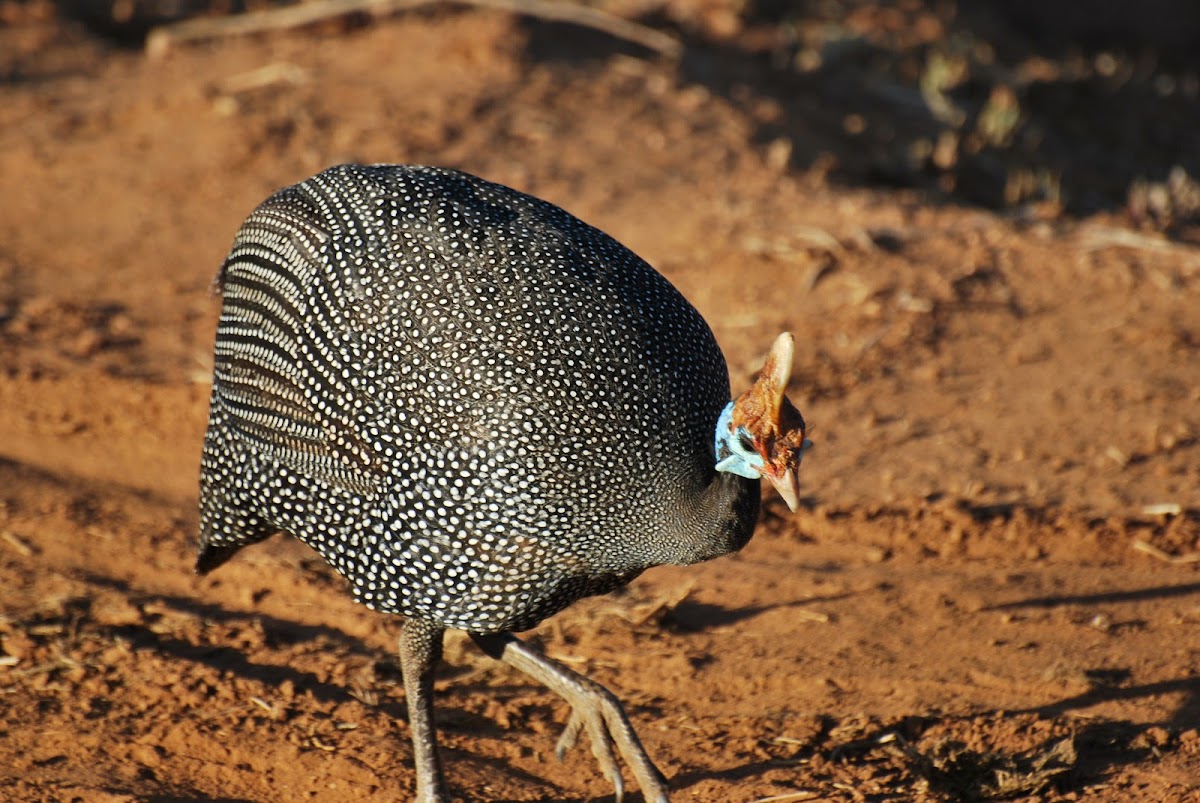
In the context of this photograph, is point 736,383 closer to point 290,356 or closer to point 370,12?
point 290,356

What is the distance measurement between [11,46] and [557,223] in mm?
6532

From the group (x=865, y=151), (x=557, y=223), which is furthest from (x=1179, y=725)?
(x=865, y=151)


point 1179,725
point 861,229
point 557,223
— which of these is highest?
point 557,223

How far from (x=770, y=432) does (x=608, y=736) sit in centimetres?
107

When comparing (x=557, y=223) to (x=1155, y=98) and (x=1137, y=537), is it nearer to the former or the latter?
(x=1137, y=537)

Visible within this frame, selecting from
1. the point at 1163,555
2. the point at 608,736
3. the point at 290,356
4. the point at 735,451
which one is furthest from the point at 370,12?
the point at 735,451

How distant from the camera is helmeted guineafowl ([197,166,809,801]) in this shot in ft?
10.6

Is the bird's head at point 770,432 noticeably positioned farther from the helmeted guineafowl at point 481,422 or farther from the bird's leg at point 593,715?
the bird's leg at point 593,715

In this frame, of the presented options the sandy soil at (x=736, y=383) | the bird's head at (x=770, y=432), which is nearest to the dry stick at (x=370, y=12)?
the sandy soil at (x=736, y=383)

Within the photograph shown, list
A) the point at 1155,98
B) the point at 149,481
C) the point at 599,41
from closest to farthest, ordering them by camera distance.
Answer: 1. the point at 149,481
2. the point at 599,41
3. the point at 1155,98

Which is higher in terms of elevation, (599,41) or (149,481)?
(599,41)

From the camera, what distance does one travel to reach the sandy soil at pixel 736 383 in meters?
3.80

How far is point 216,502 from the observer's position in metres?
3.78

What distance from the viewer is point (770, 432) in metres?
3.06
